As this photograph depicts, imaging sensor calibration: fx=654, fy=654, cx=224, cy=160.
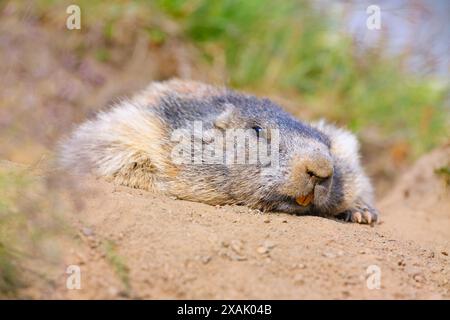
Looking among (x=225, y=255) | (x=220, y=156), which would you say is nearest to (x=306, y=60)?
(x=220, y=156)

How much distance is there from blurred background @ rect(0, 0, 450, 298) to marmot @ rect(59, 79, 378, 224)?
8.15 ft

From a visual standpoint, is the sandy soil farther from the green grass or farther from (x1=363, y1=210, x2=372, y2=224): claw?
(x1=363, y1=210, x2=372, y2=224): claw

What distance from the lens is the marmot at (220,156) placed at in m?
4.64

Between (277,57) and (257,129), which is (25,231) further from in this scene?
(277,57)

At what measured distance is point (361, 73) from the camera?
9.66 meters

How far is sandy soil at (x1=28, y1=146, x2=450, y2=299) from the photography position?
3365 millimetres

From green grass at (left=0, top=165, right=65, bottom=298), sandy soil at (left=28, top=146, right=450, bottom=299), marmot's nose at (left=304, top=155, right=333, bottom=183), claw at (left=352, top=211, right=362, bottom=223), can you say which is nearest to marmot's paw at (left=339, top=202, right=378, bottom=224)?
claw at (left=352, top=211, right=362, bottom=223)

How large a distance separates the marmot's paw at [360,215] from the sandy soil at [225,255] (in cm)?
83

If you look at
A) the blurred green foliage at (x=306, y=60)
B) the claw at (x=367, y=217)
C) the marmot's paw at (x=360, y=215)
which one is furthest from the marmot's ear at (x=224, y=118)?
the blurred green foliage at (x=306, y=60)

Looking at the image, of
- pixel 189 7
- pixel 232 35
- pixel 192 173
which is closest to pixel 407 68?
pixel 232 35

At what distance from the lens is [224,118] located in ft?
16.8

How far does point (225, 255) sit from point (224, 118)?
1.68m
